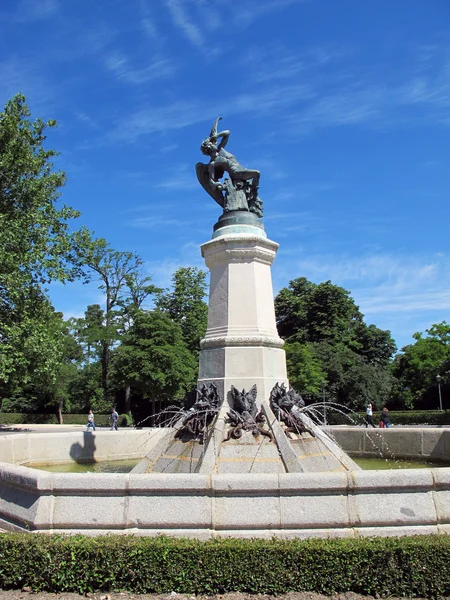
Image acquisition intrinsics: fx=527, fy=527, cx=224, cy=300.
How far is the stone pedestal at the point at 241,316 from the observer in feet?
35.4

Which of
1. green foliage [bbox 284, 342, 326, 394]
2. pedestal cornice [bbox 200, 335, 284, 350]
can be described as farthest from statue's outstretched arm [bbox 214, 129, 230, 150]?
green foliage [bbox 284, 342, 326, 394]

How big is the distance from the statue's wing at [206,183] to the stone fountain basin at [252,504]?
7.67m

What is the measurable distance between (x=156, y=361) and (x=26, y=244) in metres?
15.3

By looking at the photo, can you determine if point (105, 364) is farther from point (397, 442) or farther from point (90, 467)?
point (397, 442)

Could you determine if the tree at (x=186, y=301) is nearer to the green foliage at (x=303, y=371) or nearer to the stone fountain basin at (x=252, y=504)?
the green foliage at (x=303, y=371)

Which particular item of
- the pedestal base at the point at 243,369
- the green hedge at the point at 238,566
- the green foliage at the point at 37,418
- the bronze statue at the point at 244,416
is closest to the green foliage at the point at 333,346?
the green foliage at the point at 37,418

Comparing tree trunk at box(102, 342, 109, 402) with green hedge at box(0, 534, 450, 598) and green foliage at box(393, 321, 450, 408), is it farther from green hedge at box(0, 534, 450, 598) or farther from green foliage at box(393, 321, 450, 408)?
green hedge at box(0, 534, 450, 598)

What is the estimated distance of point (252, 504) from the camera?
663cm

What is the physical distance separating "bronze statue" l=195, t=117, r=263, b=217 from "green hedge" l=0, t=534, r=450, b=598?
27.0ft

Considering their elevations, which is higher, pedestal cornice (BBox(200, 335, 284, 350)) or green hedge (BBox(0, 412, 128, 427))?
pedestal cornice (BBox(200, 335, 284, 350))

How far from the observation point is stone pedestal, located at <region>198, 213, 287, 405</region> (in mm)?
10797

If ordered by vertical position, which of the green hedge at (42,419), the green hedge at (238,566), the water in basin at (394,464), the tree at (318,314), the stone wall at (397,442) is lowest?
the green hedge at (238,566)

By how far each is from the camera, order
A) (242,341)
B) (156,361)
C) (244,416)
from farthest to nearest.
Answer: (156,361) < (242,341) < (244,416)

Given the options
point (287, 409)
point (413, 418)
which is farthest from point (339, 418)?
point (287, 409)
